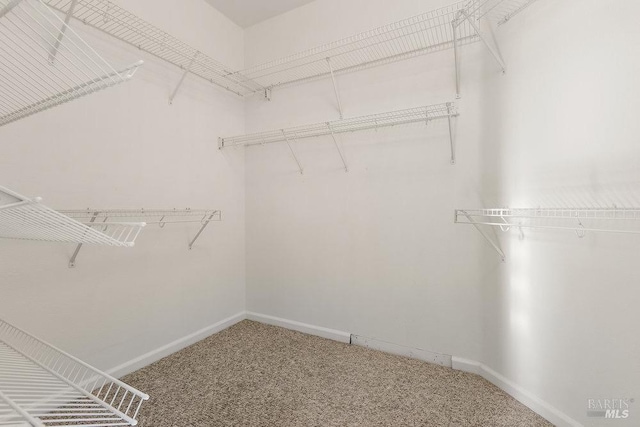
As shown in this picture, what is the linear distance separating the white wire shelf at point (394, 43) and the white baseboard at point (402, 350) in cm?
190

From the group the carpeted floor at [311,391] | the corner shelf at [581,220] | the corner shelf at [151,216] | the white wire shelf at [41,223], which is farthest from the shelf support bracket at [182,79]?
the corner shelf at [581,220]

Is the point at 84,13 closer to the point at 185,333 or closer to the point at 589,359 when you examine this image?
the point at 185,333

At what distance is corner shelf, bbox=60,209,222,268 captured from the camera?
164cm

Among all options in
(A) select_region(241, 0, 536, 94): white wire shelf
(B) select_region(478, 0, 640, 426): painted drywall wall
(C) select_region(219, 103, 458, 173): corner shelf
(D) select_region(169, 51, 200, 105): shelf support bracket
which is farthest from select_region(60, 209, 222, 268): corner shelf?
(B) select_region(478, 0, 640, 426): painted drywall wall

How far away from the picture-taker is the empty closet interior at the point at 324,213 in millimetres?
1251

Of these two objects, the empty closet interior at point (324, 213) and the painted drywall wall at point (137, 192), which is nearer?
the empty closet interior at point (324, 213)

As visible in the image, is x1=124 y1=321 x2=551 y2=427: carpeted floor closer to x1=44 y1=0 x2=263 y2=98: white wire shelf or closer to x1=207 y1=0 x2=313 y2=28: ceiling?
x1=44 y1=0 x2=263 y2=98: white wire shelf

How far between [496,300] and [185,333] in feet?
6.85

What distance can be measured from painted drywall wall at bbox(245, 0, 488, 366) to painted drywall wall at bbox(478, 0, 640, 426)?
220 millimetres

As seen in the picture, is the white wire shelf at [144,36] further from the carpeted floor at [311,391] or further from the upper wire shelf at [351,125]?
the carpeted floor at [311,391]

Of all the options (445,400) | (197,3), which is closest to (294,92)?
(197,3)

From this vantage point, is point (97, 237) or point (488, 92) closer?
point (97, 237)

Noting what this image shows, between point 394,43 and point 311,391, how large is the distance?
2.21 m

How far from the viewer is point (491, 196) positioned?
1.80 m
